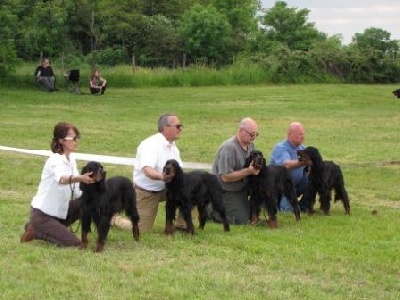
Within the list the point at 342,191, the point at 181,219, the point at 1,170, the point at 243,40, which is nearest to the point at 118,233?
the point at 181,219

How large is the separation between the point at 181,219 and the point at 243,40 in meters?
48.7

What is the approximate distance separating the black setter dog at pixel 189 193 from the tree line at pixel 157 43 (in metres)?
24.9

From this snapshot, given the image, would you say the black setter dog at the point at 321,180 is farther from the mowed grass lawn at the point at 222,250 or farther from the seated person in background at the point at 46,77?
the seated person in background at the point at 46,77

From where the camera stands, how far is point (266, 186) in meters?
8.60

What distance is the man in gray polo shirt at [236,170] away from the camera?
8.88m

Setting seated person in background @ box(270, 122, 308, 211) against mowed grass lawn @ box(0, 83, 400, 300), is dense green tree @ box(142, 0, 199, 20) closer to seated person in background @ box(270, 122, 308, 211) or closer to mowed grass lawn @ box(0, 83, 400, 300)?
mowed grass lawn @ box(0, 83, 400, 300)

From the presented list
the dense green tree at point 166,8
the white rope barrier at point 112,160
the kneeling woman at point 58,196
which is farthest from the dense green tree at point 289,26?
the kneeling woman at point 58,196

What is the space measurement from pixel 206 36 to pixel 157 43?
10.3 ft

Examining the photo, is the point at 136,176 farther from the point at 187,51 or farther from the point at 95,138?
the point at 187,51

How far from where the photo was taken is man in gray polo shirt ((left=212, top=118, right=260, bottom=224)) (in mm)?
8883

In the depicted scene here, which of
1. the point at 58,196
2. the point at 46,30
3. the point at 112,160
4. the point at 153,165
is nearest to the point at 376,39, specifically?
the point at 46,30

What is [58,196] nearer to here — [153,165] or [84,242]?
[84,242]

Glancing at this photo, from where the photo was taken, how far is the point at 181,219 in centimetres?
847

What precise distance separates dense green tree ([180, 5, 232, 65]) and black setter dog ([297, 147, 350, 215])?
3604cm
